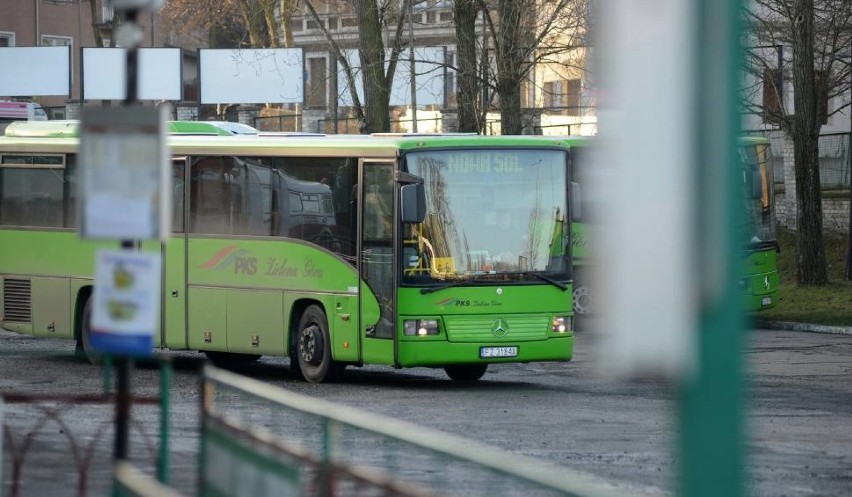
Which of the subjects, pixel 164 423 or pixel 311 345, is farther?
pixel 311 345

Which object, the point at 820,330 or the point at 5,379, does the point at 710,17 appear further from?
the point at 820,330

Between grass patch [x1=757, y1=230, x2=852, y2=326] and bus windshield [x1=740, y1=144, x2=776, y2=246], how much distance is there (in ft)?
5.25

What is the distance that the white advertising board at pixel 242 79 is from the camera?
5109 cm

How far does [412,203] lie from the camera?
18.1 metres

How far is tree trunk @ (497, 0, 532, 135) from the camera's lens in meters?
33.8

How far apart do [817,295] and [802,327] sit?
12.5ft

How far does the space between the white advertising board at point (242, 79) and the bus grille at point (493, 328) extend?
3286cm

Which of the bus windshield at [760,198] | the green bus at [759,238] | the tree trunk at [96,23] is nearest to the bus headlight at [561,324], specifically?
the green bus at [759,238]

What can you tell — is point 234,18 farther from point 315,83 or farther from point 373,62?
point 373,62

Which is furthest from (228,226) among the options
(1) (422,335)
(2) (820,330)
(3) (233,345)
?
(2) (820,330)

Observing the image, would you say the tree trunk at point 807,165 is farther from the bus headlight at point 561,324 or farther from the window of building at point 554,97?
the window of building at point 554,97

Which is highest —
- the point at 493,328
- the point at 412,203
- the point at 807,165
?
the point at 807,165

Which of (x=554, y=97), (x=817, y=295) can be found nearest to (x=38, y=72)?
(x=554, y=97)

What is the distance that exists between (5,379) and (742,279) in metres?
17.3
